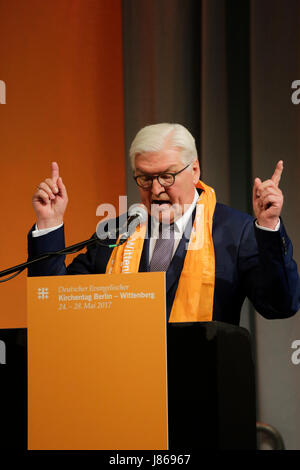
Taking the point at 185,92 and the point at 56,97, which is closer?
the point at 185,92

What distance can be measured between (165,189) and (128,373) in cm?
93

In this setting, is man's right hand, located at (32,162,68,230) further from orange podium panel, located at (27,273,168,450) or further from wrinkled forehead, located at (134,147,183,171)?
orange podium panel, located at (27,273,168,450)

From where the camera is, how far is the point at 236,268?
202cm

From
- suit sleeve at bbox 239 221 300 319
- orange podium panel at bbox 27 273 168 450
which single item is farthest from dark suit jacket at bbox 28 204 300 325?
orange podium panel at bbox 27 273 168 450

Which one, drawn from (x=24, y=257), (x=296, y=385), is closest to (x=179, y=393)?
(x=296, y=385)

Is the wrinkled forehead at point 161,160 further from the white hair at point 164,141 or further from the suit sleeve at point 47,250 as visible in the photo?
the suit sleeve at point 47,250

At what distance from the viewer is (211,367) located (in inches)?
53.3

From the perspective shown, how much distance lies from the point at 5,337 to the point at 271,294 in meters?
0.74

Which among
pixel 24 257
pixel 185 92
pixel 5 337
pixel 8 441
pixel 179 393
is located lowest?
pixel 8 441

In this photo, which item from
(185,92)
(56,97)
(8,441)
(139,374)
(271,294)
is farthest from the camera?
(56,97)

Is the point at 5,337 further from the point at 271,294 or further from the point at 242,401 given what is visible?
the point at 271,294

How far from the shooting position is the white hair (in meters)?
2.14

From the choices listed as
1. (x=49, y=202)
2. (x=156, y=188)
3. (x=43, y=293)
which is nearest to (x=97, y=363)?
(x=43, y=293)

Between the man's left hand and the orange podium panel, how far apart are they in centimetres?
48
